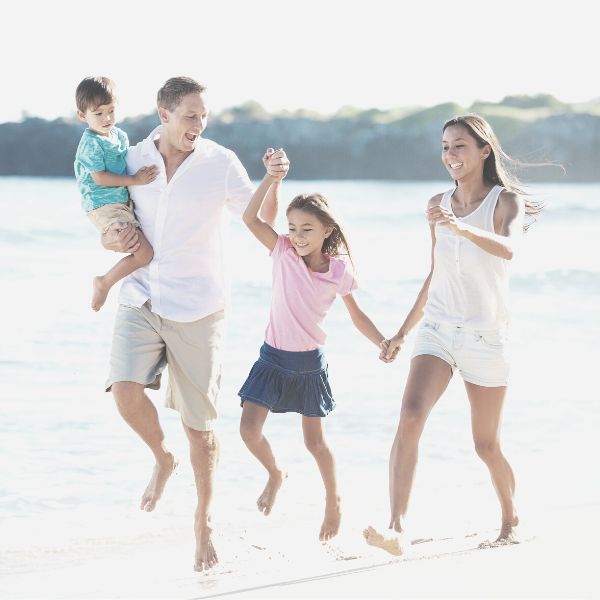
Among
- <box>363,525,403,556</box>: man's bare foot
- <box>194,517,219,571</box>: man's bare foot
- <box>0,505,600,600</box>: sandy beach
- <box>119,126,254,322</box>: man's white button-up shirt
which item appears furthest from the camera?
<box>194,517,219,571</box>: man's bare foot

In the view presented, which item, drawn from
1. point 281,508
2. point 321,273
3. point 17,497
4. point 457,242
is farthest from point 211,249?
point 17,497

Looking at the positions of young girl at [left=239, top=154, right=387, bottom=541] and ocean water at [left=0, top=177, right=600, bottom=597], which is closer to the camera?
young girl at [left=239, top=154, right=387, bottom=541]

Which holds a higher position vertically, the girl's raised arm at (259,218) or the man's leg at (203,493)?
the girl's raised arm at (259,218)

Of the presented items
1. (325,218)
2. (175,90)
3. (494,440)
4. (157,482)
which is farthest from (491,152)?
(157,482)

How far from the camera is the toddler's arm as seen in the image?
4445mm

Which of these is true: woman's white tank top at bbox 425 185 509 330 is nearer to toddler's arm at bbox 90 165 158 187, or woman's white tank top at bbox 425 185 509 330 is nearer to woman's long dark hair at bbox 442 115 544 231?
woman's long dark hair at bbox 442 115 544 231

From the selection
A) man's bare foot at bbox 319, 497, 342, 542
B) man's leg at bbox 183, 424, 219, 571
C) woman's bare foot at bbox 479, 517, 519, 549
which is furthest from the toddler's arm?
woman's bare foot at bbox 479, 517, 519, 549

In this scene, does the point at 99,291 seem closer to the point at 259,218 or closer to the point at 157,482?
the point at 259,218

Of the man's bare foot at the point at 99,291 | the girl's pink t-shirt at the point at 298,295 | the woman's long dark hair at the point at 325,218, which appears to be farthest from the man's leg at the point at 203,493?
the woman's long dark hair at the point at 325,218

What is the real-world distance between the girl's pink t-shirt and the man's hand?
591 millimetres

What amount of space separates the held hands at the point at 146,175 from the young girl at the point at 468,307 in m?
1.08

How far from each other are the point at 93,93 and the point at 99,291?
0.80 m

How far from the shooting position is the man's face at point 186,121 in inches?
172

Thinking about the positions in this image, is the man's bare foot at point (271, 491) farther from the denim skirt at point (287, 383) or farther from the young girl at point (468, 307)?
the young girl at point (468, 307)
